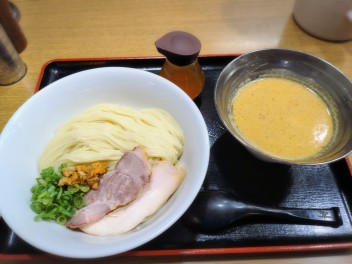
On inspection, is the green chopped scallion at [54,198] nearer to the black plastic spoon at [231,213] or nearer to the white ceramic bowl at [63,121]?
the white ceramic bowl at [63,121]

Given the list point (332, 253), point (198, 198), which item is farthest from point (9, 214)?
point (332, 253)

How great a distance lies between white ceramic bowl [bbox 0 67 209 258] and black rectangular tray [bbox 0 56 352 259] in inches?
7.4

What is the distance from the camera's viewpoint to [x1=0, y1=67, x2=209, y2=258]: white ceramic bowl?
100 centimetres

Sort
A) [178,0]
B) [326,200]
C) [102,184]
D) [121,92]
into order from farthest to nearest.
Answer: [178,0]
[121,92]
[326,200]
[102,184]

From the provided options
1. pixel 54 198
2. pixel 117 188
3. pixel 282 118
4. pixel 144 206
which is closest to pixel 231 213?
pixel 144 206

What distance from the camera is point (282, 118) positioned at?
4.83 ft

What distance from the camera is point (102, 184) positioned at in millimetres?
1183

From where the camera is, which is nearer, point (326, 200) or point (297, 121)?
point (326, 200)

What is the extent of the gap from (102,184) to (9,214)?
0.34 meters

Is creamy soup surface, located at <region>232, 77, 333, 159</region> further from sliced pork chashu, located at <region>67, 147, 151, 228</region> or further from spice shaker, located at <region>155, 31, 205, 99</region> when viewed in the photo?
sliced pork chashu, located at <region>67, 147, 151, 228</region>

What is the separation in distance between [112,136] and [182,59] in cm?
49

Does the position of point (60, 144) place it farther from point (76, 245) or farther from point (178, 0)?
point (178, 0)

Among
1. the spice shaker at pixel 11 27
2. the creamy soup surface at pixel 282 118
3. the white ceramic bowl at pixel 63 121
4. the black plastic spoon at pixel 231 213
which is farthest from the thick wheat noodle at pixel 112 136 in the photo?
the spice shaker at pixel 11 27

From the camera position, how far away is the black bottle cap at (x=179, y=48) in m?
1.37
